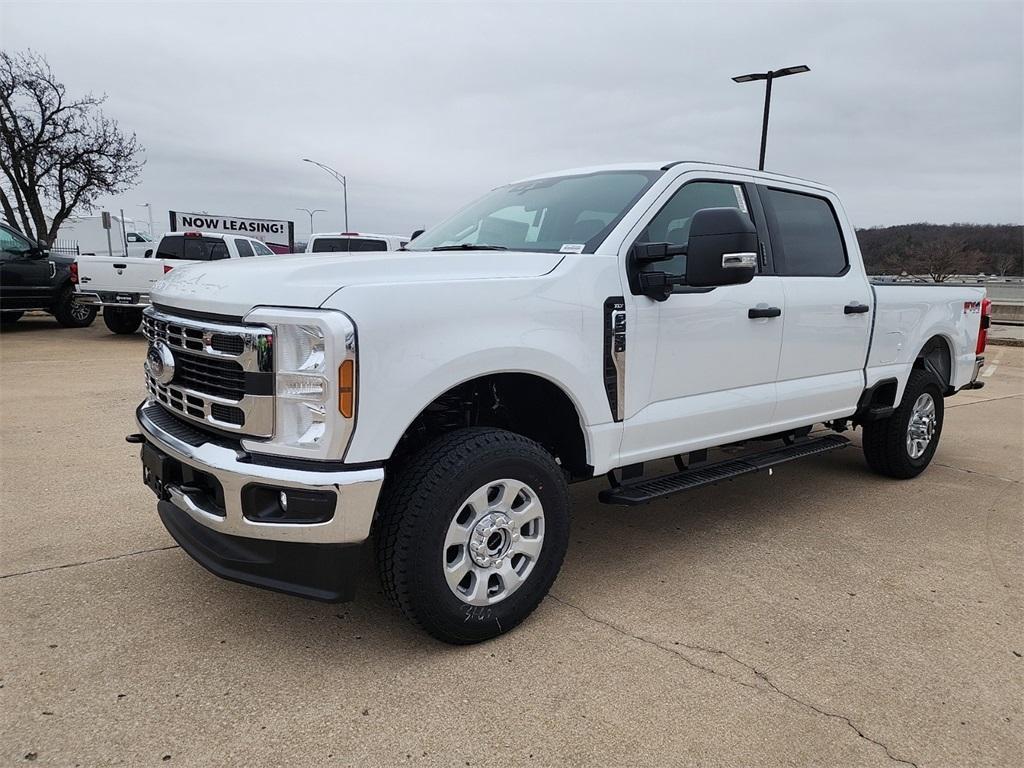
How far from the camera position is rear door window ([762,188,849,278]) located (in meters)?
4.19

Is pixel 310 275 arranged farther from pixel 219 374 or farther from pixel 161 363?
pixel 161 363

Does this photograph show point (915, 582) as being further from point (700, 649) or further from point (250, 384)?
point (250, 384)

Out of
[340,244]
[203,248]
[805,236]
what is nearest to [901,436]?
[805,236]

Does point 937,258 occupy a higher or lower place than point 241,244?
higher

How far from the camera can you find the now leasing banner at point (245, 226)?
90.6 ft

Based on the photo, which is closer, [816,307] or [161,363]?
[161,363]

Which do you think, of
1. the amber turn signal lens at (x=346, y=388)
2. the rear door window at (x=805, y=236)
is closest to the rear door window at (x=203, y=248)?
the rear door window at (x=805, y=236)

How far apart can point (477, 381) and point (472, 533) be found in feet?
2.02

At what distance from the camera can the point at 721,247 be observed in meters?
2.99

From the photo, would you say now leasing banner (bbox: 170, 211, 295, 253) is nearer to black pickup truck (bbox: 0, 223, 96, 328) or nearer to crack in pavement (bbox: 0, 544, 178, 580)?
black pickup truck (bbox: 0, 223, 96, 328)

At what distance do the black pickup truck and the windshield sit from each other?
37.6ft

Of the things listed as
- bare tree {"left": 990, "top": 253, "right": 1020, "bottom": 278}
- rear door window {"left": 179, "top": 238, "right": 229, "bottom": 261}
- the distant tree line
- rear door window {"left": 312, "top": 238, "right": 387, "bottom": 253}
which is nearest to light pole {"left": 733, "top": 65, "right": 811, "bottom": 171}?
the distant tree line

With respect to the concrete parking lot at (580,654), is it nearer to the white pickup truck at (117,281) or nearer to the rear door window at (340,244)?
the white pickup truck at (117,281)

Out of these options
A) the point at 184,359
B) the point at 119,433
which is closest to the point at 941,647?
the point at 184,359
